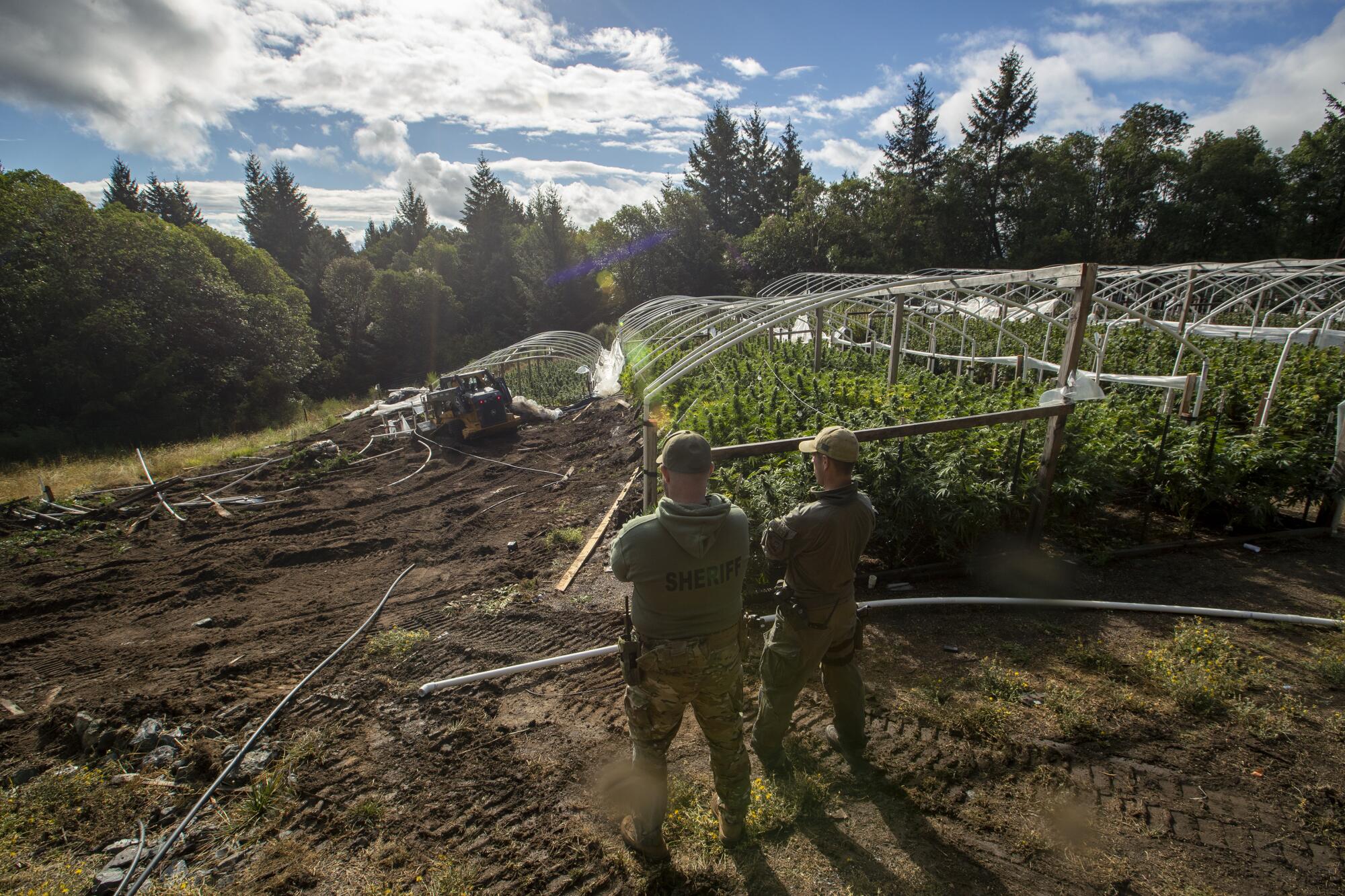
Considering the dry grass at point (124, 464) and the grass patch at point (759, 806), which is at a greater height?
the grass patch at point (759, 806)

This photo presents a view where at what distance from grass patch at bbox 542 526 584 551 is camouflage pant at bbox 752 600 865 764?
464cm

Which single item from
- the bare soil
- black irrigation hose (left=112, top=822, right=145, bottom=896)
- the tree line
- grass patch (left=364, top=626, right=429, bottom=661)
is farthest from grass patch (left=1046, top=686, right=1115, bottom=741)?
the tree line

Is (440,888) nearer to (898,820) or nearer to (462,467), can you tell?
(898,820)

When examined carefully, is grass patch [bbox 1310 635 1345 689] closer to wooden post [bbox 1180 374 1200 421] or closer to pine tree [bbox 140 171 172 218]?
wooden post [bbox 1180 374 1200 421]

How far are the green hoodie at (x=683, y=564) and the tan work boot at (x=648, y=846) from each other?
3.22ft

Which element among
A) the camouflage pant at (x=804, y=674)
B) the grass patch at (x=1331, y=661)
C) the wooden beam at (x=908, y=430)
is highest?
the wooden beam at (x=908, y=430)

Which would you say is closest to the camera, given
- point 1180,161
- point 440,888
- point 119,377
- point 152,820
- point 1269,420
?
point 440,888

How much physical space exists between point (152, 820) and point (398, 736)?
Answer: 1.43 meters

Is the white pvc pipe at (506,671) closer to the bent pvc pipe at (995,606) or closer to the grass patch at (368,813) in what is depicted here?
the bent pvc pipe at (995,606)

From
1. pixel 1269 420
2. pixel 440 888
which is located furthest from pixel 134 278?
pixel 1269 420

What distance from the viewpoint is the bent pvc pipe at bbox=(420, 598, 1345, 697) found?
4184 mm

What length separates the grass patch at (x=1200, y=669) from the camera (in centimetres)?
330

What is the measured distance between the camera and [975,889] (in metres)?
2.38

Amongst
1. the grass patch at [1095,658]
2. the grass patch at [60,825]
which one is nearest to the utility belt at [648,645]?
the grass patch at [1095,658]
